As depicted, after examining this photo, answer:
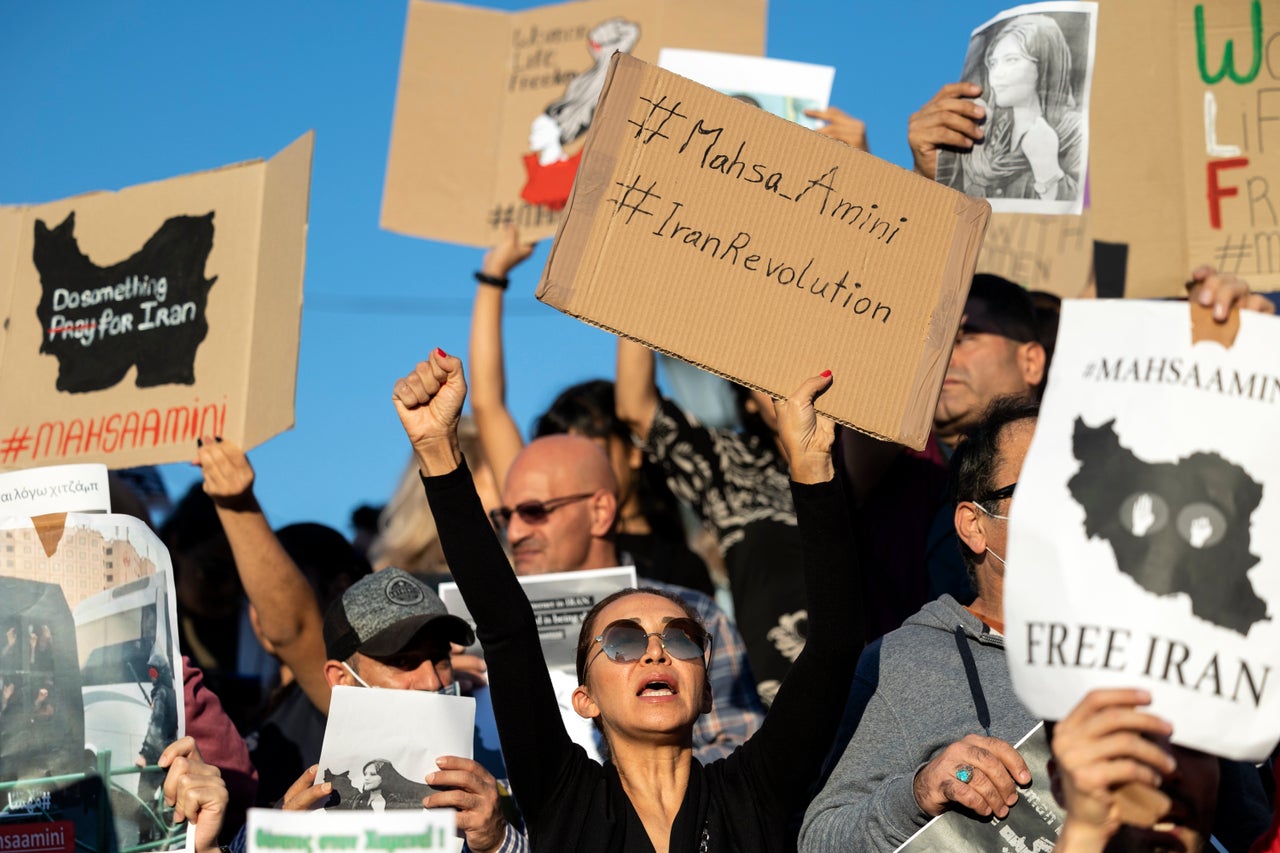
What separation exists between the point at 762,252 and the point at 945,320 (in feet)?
1.43

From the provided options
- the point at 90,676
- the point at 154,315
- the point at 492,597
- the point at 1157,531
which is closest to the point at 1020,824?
the point at 1157,531

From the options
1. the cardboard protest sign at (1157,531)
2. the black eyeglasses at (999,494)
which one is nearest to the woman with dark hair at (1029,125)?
the black eyeglasses at (999,494)

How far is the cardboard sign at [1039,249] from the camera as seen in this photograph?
5.64 m

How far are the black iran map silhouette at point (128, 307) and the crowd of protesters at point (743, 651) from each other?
0.40 metres

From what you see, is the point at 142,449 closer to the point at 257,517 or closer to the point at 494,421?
the point at 257,517

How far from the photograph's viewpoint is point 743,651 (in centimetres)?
415

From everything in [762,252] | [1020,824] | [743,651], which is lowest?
[1020,824]

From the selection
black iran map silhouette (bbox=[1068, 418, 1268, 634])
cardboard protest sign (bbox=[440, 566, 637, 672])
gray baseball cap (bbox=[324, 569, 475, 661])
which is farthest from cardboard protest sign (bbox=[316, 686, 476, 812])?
black iran map silhouette (bbox=[1068, 418, 1268, 634])

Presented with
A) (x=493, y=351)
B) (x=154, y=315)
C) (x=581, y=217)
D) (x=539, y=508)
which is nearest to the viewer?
(x=581, y=217)

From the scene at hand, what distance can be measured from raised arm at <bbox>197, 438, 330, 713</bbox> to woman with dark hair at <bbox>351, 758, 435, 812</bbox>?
111 cm

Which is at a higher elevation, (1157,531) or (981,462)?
(981,462)

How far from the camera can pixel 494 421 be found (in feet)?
18.0

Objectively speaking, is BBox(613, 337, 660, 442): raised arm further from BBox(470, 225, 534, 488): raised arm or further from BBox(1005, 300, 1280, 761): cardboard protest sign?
BBox(1005, 300, 1280, 761): cardboard protest sign

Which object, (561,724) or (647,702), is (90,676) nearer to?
(561,724)
